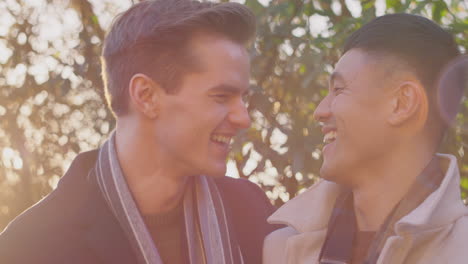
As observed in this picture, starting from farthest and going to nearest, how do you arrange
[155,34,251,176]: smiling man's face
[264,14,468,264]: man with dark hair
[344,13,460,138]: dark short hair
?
1. [155,34,251,176]: smiling man's face
2. [344,13,460,138]: dark short hair
3. [264,14,468,264]: man with dark hair

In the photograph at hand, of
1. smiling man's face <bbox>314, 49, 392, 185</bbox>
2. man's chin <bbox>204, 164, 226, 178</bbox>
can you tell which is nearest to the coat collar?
smiling man's face <bbox>314, 49, 392, 185</bbox>

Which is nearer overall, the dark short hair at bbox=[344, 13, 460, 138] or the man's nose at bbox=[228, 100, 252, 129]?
the dark short hair at bbox=[344, 13, 460, 138]

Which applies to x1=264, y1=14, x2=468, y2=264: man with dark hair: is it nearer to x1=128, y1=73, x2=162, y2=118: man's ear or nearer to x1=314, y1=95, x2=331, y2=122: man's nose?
x1=314, y1=95, x2=331, y2=122: man's nose

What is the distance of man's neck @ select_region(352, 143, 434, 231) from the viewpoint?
3494 millimetres

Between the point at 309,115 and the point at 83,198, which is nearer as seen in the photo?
the point at 83,198

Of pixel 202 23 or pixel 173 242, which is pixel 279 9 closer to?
pixel 202 23

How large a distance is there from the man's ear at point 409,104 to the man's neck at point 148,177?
1.35 metres

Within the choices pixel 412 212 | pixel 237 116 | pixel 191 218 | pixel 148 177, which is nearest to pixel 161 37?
pixel 237 116

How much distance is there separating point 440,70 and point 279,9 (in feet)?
5.35

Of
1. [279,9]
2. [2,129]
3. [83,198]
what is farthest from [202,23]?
[2,129]

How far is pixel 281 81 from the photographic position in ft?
18.0

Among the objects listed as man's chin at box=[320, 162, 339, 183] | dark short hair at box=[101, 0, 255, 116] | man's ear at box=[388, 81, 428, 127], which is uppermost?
dark short hair at box=[101, 0, 255, 116]

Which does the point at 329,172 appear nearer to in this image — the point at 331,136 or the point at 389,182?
the point at 331,136

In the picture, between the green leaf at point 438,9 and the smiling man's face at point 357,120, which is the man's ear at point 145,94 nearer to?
the smiling man's face at point 357,120
